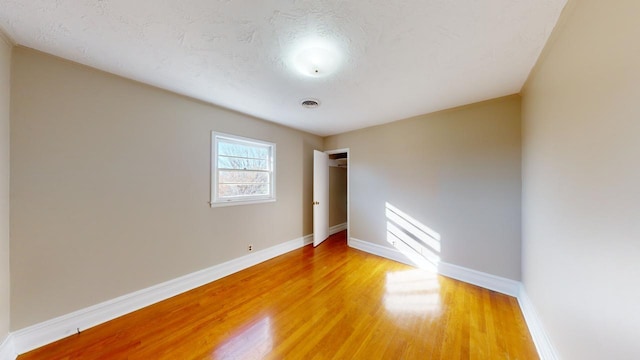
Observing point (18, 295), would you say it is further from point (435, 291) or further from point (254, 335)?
point (435, 291)

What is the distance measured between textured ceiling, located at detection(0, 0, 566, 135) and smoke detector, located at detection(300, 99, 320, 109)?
187 mm

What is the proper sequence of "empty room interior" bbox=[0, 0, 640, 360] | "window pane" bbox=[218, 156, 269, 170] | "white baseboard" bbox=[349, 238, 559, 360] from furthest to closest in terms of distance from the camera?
Answer: "window pane" bbox=[218, 156, 269, 170] < "white baseboard" bbox=[349, 238, 559, 360] < "empty room interior" bbox=[0, 0, 640, 360]

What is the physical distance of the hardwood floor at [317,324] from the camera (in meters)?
1.53

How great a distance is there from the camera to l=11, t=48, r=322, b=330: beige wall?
155 centimetres

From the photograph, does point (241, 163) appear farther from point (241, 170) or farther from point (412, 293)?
point (412, 293)

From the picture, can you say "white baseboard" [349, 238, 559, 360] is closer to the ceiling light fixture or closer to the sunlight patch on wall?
the sunlight patch on wall

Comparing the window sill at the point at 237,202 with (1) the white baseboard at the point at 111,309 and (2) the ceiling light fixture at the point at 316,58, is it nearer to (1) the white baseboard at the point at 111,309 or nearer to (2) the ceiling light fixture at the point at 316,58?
(1) the white baseboard at the point at 111,309

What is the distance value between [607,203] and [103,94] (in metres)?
3.59

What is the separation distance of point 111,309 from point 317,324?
A: 1963 millimetres

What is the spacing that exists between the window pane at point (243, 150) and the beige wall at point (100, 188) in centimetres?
21

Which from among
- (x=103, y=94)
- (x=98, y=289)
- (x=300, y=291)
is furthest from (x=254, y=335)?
(x=103, y=94)

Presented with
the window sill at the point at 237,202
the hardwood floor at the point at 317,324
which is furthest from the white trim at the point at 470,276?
the window sill at the point at 237,202

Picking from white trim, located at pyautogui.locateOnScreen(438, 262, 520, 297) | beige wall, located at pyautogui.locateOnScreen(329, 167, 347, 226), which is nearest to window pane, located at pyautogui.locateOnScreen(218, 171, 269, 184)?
beige wall, located at pyautogui.locateOnScreen(329, 167, 347, 226)

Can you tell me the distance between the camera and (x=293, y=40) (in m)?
1.44
